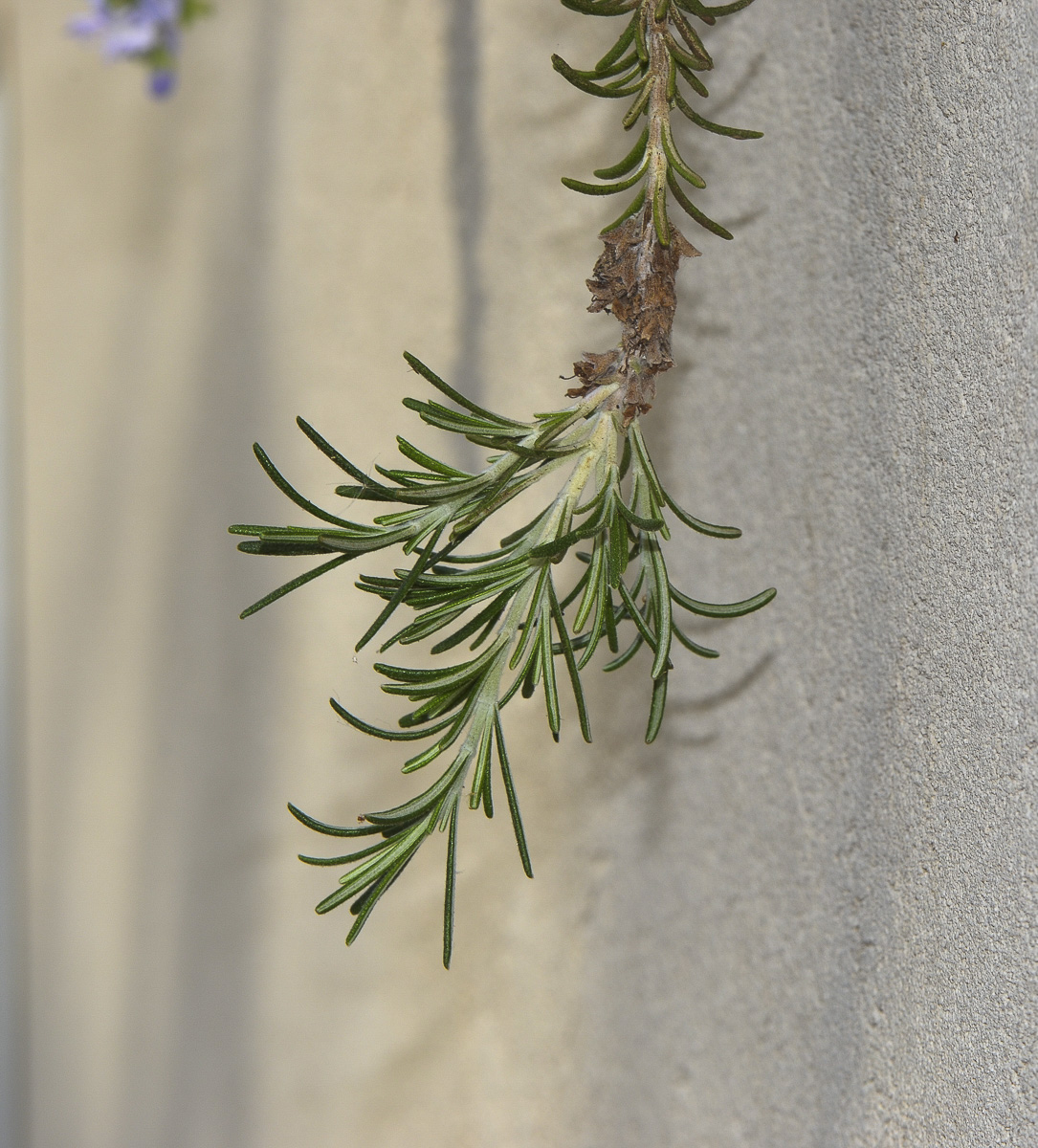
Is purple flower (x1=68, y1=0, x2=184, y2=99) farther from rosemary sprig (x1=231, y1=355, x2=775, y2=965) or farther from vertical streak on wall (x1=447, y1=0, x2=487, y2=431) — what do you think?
rosemary sprig (x1=231, y1=355, x2=775, y2=965)

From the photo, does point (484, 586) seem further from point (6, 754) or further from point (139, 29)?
point (6, 754)

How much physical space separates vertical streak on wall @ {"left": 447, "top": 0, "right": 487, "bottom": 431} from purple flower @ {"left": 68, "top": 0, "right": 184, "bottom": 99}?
0.14 meters

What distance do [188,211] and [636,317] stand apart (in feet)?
1.69

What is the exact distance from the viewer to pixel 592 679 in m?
0.44

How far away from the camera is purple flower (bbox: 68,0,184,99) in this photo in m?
0.47

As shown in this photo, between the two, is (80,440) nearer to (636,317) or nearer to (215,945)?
(215,945)

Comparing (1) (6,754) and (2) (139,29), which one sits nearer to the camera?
(2) (139,29)

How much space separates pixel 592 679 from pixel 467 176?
23 cm

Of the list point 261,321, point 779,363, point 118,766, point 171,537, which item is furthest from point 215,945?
point 779,363

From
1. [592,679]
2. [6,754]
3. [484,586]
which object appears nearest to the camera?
[484,586]

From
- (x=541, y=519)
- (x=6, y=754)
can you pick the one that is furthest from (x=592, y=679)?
(x=6, y=754)

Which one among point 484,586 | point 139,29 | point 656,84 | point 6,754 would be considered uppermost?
point 139,29

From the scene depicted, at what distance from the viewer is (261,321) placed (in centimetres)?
60

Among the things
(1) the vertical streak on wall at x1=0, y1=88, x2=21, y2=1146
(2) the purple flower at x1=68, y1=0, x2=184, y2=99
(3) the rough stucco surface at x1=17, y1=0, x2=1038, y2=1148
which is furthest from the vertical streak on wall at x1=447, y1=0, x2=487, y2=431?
(1) the vertical streak on wall at x1=0, y1=88, x2=21, y2=1146
